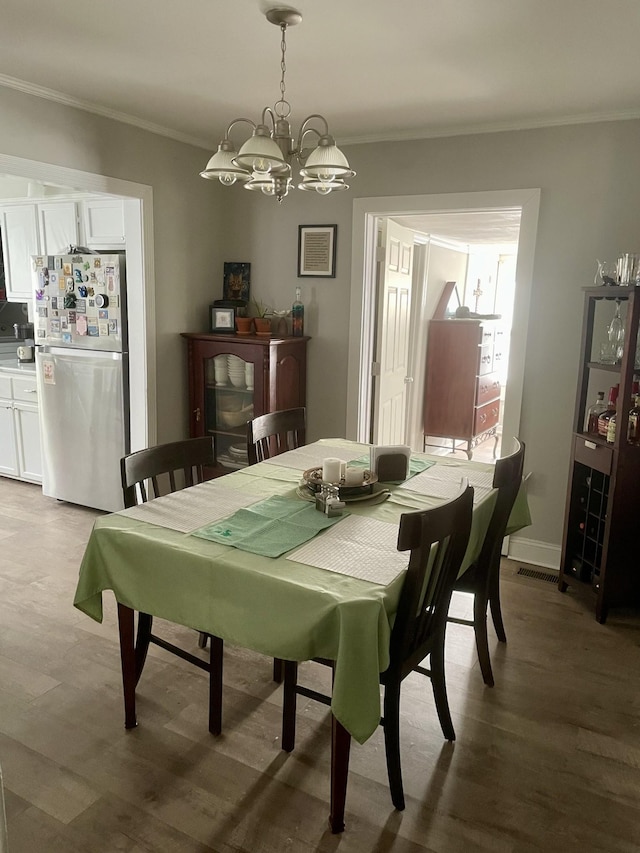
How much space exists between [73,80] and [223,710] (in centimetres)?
284

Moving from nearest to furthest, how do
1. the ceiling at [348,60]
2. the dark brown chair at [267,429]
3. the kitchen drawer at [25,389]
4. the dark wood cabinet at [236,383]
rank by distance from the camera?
1. the ceiling at [348,60]
2. the dark brown chair at [267,429]
3. the dark wood cabinet at [236,383]
4. the kitchen drawer at [25,389]

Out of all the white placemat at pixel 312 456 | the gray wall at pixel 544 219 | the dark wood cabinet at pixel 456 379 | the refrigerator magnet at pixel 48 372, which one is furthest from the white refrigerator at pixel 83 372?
the dark wood cabinet at pixel 456 379

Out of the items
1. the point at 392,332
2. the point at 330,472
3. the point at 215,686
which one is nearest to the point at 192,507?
the point at 330,472

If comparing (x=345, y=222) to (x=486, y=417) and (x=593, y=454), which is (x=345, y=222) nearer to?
(x=593, y=454)

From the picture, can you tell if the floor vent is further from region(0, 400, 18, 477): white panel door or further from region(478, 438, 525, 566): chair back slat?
region(0, 400, 18, 477): white panel door

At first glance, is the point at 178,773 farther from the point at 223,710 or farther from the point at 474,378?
the point at 474,378

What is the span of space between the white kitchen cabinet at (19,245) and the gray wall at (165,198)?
123 centimetres

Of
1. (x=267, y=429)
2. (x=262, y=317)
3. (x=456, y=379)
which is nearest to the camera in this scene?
(x=267, y=429)

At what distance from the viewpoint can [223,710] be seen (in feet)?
7.53

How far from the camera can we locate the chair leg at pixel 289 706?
2.04 meters

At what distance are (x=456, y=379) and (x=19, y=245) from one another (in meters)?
3.88

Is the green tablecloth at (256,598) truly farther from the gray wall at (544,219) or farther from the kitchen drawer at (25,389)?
the kitchen drawer at (25,389)

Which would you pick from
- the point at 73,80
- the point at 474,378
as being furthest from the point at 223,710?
the point at 474,378

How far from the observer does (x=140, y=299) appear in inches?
151
